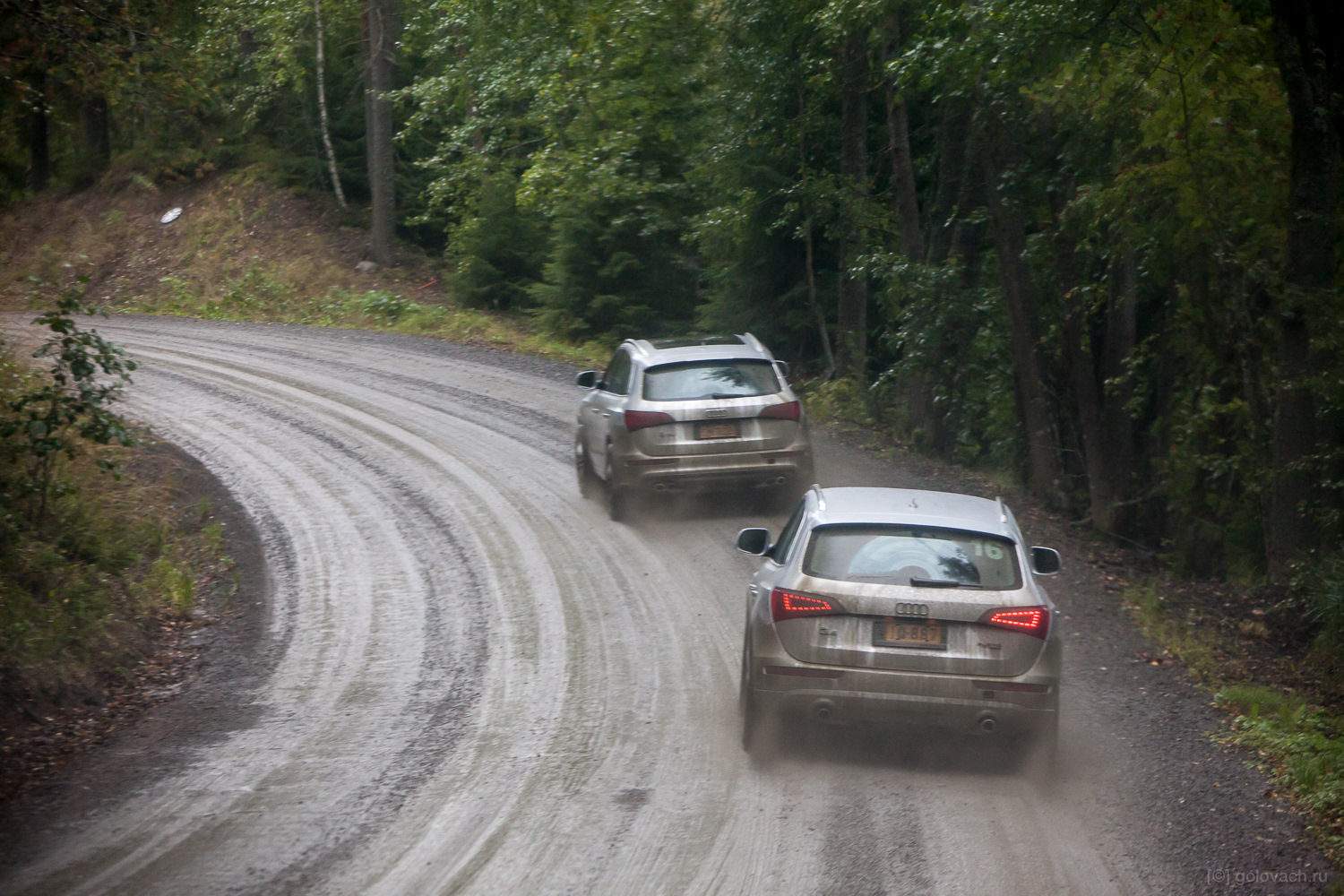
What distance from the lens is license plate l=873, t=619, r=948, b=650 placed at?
6488 mm

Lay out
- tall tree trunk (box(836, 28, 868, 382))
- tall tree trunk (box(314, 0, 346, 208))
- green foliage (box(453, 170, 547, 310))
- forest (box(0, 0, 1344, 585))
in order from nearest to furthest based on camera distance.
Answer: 1. forest (box(0, 0, 1344, 585))
2. tall tree trunk (box(836, 28, 868, 382))
3. green foliage (box(453, 170, 547, 310))
4. tall tree trunk (box(314, 0, 346, 208))

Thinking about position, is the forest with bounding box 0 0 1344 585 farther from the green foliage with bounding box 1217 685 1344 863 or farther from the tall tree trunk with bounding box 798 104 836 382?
the green foliage with bounding box 1217 685 1344 863

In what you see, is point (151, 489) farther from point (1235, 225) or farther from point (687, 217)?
point (687, 217)

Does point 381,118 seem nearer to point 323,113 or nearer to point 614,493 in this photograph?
point 323,113

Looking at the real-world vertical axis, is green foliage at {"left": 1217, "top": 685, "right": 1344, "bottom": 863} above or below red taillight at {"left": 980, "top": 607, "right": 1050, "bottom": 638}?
below

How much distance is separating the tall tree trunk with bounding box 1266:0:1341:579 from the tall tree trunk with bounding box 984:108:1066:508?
478 cm

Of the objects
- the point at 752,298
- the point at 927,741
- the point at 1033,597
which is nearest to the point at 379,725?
the point at 927,741

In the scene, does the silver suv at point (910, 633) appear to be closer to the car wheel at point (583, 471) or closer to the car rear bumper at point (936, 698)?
the car rear bumper at point (936, 698)

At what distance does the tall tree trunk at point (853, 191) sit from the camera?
21344 mm

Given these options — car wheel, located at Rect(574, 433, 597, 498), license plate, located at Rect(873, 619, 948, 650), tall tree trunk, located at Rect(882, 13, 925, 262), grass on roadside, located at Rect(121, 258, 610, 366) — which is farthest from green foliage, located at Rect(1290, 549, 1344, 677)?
grass on roadside, located at Rect(121, 258, 610, 366)

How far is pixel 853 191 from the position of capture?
70.8ft

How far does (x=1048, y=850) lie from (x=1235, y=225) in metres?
9.03

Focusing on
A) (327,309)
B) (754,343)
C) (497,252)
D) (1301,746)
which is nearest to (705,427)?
(754,343)

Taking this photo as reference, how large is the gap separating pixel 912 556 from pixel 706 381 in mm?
5762
